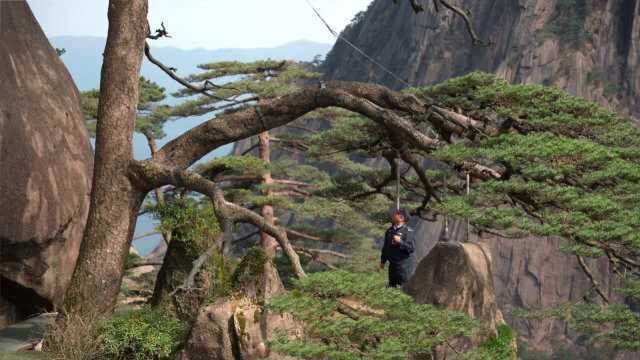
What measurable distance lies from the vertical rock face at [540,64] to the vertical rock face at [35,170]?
75.8 feet

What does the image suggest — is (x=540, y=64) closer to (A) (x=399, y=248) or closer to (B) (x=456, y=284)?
(B) (x=456, y=284)

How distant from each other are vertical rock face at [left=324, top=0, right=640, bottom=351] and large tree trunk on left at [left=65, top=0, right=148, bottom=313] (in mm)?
23942

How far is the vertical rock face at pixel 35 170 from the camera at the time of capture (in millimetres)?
9914

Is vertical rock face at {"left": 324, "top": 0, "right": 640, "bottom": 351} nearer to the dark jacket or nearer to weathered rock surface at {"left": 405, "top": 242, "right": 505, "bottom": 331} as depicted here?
weathered rock surface at {"left": 405, "top": 242, "right": 505, "bottom": 331}

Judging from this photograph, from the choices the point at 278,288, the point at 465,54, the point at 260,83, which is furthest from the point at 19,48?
the point at 465,54

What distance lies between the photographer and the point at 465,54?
5103 centimetres

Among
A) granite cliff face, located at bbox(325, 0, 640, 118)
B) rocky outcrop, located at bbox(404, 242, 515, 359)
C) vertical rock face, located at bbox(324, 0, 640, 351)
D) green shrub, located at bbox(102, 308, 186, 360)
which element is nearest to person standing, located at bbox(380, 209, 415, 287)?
rocky outcrop, located at bbox(404, 242, 515, 359)

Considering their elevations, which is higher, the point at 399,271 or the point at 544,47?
the point at 544,47

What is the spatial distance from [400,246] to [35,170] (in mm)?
5015

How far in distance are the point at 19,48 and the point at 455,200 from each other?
6570 millimetres

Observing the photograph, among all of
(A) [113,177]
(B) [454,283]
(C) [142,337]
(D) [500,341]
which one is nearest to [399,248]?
(B) [454,283]

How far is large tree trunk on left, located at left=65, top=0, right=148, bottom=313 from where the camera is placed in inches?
379

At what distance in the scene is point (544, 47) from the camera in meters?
44.0

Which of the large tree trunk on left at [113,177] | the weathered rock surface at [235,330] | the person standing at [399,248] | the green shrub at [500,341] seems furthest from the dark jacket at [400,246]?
the large tree trunk on left at [113,177]
